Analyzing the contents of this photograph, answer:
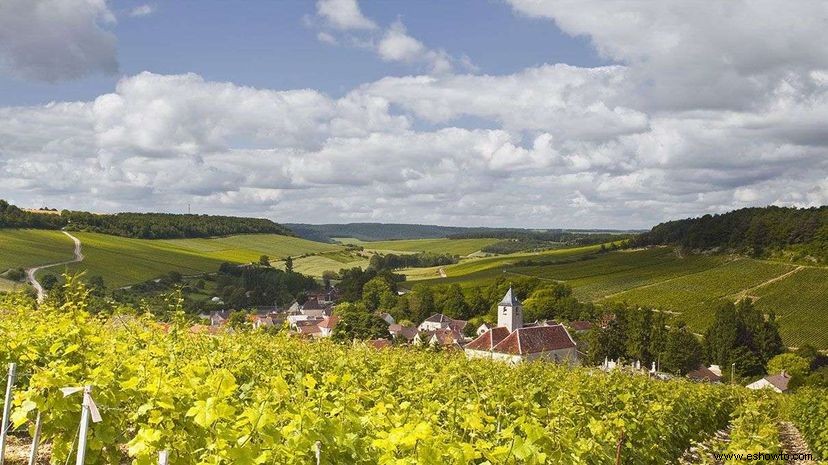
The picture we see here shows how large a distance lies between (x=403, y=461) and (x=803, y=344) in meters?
76.0

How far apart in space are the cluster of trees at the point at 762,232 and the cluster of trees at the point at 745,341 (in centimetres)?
3450

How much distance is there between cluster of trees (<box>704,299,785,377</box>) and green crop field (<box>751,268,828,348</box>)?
6565 millimetres

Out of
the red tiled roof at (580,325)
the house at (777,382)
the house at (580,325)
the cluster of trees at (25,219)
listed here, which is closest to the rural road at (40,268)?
the cluster of trees at (25,219)

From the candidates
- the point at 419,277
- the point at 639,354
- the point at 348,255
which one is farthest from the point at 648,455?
the point at 348,255

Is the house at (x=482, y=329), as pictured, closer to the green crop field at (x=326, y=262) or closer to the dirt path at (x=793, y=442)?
the dirt path at (x=793, y=442)

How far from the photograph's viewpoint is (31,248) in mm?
92062

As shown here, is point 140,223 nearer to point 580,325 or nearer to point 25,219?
point 25,219

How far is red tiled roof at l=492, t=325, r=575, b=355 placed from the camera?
160 feet

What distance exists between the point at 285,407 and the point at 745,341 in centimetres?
6977

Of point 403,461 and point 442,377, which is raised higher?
point 403,461

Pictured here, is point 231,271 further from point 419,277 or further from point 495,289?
point 495,289

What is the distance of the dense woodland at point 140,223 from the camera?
110062mm

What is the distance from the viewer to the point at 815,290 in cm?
7906


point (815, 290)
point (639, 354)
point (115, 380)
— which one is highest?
point (115, 380)
